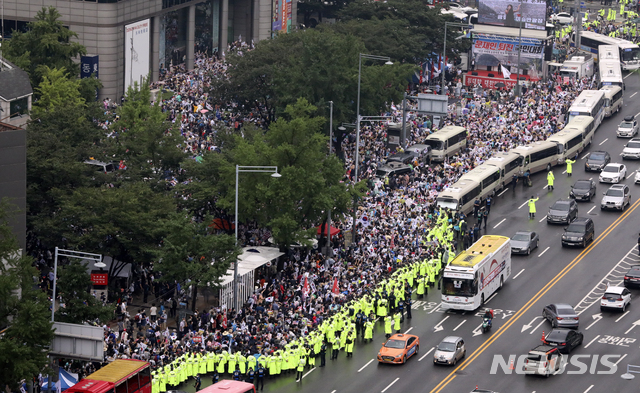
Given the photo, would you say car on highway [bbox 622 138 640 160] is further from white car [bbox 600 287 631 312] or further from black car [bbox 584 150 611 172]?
white car [bbox 600 287 631 312]

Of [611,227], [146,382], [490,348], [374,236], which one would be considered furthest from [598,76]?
[146,382]

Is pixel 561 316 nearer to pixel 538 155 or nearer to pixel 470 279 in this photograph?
pixel 470 279

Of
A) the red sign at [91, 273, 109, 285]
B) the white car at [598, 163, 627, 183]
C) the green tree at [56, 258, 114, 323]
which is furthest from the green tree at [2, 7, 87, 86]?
the white car at [598, 163, 627, 183]

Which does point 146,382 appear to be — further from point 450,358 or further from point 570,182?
point 570,182

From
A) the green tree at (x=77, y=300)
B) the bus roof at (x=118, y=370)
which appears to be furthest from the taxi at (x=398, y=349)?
the green tree at (x=77, y=300)

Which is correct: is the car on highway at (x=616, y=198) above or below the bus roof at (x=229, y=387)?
above

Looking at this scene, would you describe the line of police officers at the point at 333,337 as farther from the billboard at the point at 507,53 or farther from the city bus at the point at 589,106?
the billboard at the point at 507,53

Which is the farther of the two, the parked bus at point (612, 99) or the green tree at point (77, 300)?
the parked bus at point (612, 99)

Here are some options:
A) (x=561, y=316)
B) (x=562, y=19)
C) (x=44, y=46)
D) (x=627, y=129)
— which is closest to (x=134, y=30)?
(x=44, y=46)
